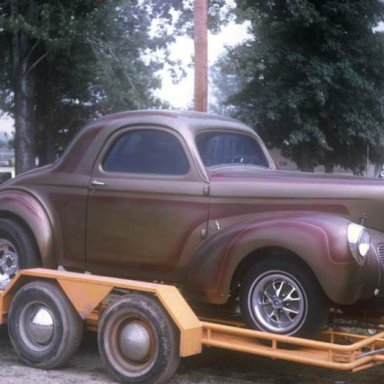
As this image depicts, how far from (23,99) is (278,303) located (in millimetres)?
17572

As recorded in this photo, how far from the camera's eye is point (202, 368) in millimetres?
6297

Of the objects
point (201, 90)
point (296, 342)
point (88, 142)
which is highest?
point (201, 90)

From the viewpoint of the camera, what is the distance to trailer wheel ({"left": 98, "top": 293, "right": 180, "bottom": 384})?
17.8 feet

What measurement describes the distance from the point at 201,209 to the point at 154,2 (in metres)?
20.2

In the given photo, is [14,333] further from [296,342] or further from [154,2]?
[154,2]

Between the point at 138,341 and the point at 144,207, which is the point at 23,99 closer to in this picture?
the point at 144,207

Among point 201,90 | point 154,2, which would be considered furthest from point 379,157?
point 201,90

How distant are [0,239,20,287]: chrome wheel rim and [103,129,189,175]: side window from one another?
117cm

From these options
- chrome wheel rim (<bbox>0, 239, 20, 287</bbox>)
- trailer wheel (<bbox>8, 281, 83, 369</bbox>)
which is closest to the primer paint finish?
chrome wheel rim (<bbox>0, 239, 20, 287</bbox>)

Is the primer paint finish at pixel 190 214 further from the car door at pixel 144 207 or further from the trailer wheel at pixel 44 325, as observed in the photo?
the trailer wheel at pixel 44 325

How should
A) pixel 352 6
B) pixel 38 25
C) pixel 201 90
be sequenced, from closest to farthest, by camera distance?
1. pixel 201 90
2. pixel 38 25
3. pixel 352 6

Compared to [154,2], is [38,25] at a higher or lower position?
lower

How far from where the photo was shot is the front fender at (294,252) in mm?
5176

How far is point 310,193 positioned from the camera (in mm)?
5613
